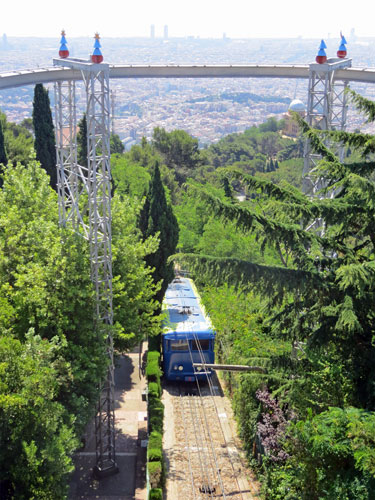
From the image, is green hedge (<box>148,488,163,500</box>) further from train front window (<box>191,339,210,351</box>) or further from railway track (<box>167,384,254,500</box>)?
train front window (<box>191,339,210,351</box>)

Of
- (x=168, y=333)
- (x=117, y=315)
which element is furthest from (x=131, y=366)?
(x=117, y=315)

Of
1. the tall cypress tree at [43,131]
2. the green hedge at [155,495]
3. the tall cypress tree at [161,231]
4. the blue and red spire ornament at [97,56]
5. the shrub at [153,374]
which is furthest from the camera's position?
the tall cypress tree at [43,131]

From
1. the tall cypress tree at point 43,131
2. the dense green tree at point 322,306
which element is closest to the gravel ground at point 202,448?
the dense green tree at point 322,306

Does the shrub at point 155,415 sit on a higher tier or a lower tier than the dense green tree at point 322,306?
lower

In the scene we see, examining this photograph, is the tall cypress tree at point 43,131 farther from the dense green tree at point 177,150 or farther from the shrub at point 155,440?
the shrub at point 155,440

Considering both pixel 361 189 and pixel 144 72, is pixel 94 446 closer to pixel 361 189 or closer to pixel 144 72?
pixel 361 189

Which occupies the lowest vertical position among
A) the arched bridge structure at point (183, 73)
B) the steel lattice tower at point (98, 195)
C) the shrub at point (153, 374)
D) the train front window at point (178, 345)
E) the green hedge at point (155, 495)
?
the green hedge at point (155, 495)

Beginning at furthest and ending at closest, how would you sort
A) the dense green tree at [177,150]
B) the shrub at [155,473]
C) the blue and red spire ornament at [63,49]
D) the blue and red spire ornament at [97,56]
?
the dense green tree at [177,150] → the blue and red spire ornament at [63,49] → the shrub at [155,473] → the blue and red spire ornament at [97,56]
